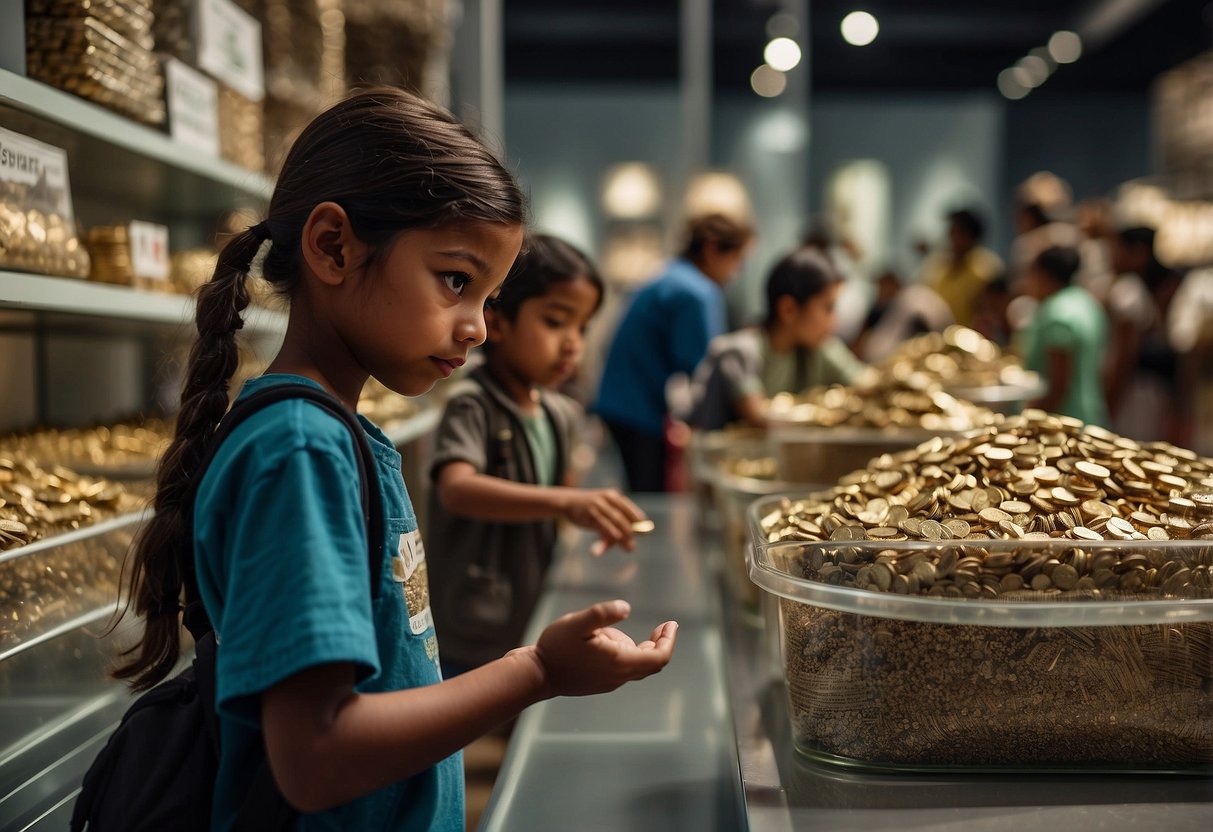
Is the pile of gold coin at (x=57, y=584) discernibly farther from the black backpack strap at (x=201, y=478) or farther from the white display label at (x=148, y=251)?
the white display label at (x=148, y=251)

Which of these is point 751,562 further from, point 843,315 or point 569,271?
point 843,315

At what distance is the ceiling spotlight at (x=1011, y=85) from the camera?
8.18m

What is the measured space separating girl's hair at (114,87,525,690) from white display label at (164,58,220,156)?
100cm

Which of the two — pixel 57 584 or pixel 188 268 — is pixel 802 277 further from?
pixel 57 584

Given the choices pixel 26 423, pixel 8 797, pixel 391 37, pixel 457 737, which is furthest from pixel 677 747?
pixel 391 37

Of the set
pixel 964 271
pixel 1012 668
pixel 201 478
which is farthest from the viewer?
pixel 964 271

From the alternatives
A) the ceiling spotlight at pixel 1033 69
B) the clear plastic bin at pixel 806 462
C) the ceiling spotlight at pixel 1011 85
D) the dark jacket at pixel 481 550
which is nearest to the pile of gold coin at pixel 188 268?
the dark jacket at pixel 481 550

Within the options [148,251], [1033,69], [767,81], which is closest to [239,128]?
[148,251]

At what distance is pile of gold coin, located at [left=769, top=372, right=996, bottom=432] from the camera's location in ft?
5.74

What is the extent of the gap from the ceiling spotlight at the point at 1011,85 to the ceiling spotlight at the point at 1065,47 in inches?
12.5

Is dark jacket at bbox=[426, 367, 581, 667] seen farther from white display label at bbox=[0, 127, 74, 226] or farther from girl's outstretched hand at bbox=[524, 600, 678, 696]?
girl's outstretched hand at bbox=[524, 600, 678, 696]

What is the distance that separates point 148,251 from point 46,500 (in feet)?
1.92

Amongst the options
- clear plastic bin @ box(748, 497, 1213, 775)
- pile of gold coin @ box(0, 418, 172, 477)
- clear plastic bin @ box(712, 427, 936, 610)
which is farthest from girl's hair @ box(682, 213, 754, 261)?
clear plastic bin @ box(748, 497, 1213, 775)

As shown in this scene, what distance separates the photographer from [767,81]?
7.20 metres
